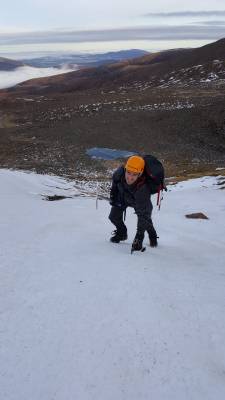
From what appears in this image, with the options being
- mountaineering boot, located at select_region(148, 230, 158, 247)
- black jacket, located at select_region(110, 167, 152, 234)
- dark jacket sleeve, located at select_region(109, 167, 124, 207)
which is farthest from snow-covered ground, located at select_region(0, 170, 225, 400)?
dark jacket sleeve, located at select_region(109, 167, 124, 207)

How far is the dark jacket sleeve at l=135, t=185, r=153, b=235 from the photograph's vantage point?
6371 millimetres

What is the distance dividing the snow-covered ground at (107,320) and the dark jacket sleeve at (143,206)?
0.46 m

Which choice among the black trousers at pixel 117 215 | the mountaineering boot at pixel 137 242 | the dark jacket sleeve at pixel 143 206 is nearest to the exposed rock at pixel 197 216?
the black trousers at pixel 117 215

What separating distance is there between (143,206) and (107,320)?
2.55 metres

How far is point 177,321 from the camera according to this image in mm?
4281

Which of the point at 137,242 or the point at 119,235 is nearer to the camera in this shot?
the point at 137,242

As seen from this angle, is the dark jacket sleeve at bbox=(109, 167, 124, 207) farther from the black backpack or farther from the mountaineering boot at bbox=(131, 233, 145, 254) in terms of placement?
the mountaineering boot at bbox=(131, 233, 145, 254)

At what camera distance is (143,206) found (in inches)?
256

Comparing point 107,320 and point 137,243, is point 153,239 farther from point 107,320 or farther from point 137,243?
point 107,320

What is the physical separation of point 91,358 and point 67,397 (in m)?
0.48

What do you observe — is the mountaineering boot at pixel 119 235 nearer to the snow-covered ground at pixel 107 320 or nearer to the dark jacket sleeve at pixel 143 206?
the snow-covered ground at pixel 107 320

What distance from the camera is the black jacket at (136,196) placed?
6.36 metres

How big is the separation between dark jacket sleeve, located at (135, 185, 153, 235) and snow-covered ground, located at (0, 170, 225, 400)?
1.49ft

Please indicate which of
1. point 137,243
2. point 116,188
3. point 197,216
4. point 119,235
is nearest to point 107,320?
point 137,243
